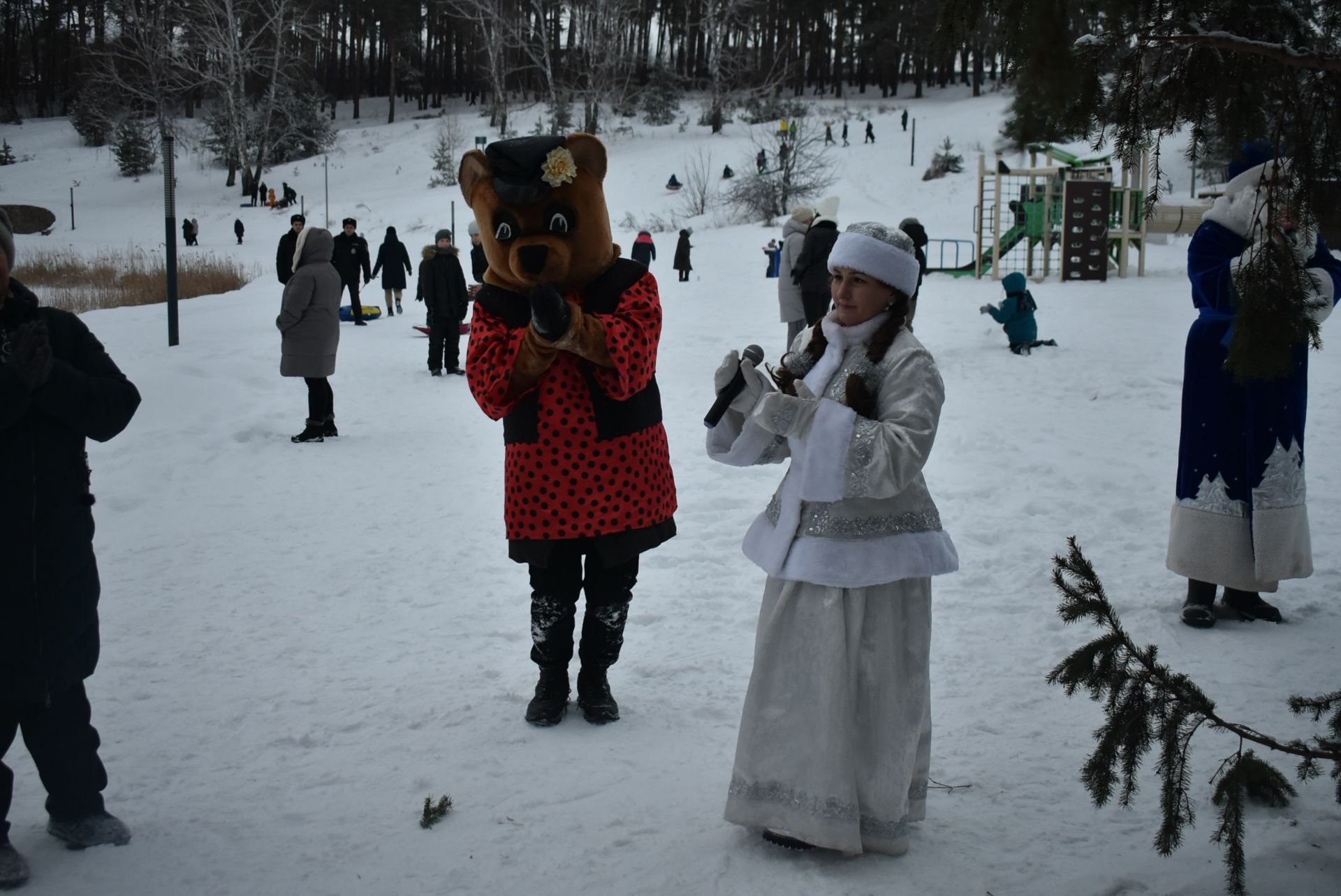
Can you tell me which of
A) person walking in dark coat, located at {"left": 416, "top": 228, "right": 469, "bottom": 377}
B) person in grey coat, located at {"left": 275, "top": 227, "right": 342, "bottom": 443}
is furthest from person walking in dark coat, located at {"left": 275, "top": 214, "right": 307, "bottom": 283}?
person walking in dark coat, located at {"left": 416, "top": 228, "right": 469, "bottom": 377}

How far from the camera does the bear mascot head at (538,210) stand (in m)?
3.51

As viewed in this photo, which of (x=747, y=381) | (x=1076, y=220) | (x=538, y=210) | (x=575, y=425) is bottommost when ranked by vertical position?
(x=575, y=425)

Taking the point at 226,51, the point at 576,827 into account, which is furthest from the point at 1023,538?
the point at 226,51

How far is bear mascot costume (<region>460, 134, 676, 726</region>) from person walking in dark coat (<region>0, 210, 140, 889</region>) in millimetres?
1087

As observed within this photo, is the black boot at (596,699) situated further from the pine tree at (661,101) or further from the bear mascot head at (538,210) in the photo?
the pine tree at (661,101)

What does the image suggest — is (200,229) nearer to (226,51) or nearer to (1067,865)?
(226,51)

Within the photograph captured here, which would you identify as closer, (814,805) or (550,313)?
(814,805)

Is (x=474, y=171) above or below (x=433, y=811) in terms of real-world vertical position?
above

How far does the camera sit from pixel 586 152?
3662mm

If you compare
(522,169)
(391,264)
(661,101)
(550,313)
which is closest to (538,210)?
(522,169)

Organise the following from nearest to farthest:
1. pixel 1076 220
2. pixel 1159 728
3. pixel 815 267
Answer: pixel 1159 728
pixel 815 267
pixel 1076 220

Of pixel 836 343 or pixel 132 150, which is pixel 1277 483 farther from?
pixel 132 150

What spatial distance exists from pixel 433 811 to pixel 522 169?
1.97 metres

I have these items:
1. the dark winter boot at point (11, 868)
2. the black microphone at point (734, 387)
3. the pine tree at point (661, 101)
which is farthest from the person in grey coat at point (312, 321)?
the pine tree at point (661, 101)
